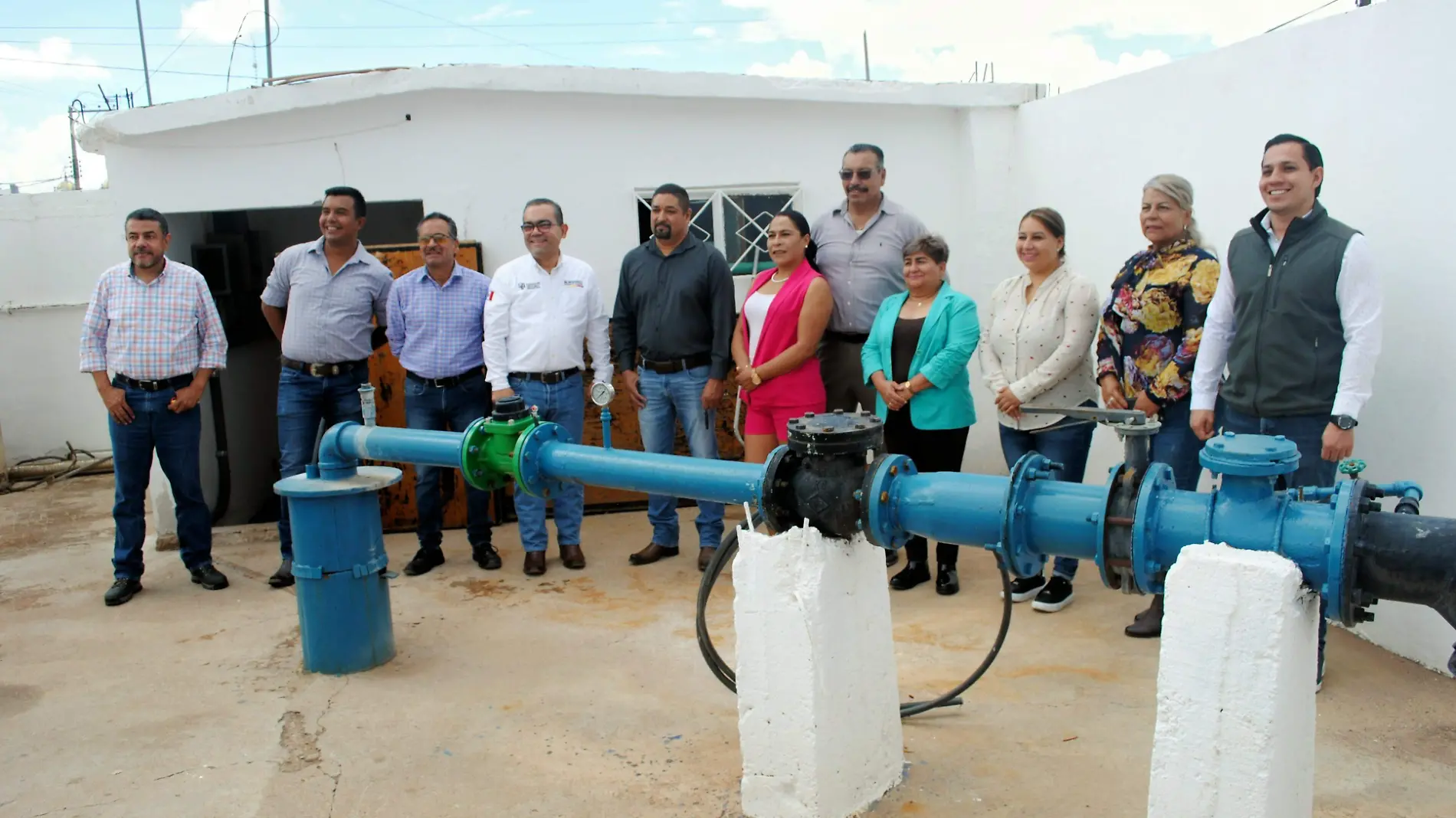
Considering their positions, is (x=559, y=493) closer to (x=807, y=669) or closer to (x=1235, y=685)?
(x=807, y=669)

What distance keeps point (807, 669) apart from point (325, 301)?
11.7 ft

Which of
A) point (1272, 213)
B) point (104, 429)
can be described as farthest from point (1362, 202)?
point (104, 429)

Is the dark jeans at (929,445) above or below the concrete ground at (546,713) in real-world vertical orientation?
above

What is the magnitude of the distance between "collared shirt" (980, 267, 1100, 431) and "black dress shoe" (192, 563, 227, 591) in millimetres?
3854

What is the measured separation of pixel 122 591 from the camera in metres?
5.01

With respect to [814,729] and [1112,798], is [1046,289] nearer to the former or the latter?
[1112,798]

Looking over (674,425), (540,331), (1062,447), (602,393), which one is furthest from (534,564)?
(1062,447)

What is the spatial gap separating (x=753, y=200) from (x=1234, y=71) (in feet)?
9.19

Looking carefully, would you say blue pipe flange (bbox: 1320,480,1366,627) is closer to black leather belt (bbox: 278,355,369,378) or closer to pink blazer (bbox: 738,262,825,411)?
pink blazer (bbox: 738,262,825,411)

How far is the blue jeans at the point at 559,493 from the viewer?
5.11 m

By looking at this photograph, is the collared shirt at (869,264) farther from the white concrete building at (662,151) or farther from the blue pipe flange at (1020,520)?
the blue pipe flange at (1020,520)

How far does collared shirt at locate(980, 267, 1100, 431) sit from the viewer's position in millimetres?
4293

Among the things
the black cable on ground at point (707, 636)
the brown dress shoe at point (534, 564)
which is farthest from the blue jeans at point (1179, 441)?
the brown dress shoe at point (534, 564)

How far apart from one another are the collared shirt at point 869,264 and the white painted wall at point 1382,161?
1316mm
